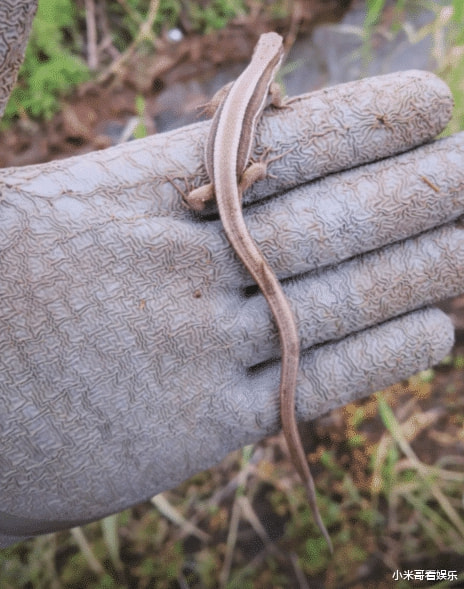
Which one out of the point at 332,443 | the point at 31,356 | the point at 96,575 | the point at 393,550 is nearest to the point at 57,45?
the point at 31,356

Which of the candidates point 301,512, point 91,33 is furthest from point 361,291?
point 91,33

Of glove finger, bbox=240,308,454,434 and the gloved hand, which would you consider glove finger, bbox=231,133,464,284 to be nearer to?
the gloved hand

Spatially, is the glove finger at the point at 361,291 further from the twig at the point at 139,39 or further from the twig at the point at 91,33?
the twig at the point at 91,33

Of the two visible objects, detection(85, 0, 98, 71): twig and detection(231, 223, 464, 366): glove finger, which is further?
detection(85, 0, 98, 71): twig

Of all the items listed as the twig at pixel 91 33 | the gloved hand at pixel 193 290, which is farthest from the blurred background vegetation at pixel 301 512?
the gloved hand at pixel 193 290

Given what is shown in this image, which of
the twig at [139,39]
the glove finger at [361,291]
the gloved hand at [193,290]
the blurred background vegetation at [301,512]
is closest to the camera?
the gloved hand at [193,290]

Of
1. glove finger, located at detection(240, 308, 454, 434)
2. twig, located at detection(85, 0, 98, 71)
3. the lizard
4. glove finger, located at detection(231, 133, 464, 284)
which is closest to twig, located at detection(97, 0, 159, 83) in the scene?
twig, located at detection(85, 0, 98, 71)
